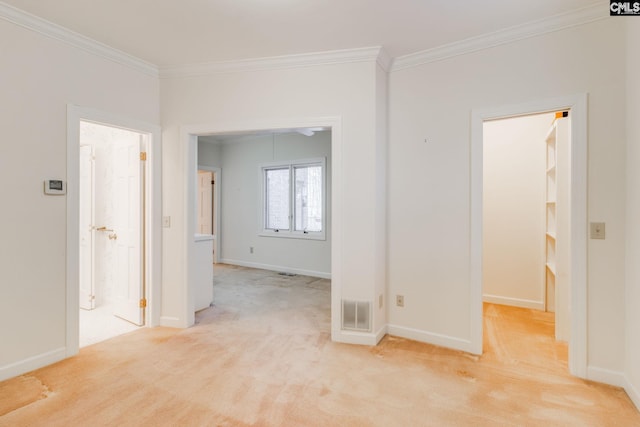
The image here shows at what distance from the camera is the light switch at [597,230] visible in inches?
90.7

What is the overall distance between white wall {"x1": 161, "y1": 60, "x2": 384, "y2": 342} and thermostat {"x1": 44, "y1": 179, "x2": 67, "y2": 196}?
901mm

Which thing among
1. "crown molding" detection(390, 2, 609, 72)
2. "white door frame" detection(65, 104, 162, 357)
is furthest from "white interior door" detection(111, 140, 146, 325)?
"crown molding" detection(390, 2, 609, 72)

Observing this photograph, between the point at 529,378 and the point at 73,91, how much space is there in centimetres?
429

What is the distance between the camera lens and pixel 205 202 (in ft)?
25.5

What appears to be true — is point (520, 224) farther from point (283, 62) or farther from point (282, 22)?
point (282, 22)

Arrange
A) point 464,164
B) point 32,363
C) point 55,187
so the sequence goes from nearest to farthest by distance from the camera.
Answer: point 32,363
point 55,187
point 464,164

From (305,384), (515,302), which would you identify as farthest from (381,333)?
(515,302)

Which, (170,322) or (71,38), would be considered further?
(170,322)

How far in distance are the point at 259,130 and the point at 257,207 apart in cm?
383

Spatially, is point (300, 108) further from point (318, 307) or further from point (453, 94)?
point (318, 307)

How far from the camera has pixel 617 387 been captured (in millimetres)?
2264

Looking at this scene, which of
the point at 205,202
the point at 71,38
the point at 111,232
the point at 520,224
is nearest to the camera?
the point at 71,38

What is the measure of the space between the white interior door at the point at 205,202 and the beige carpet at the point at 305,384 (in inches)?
181

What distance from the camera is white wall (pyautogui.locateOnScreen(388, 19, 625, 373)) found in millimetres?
2291
